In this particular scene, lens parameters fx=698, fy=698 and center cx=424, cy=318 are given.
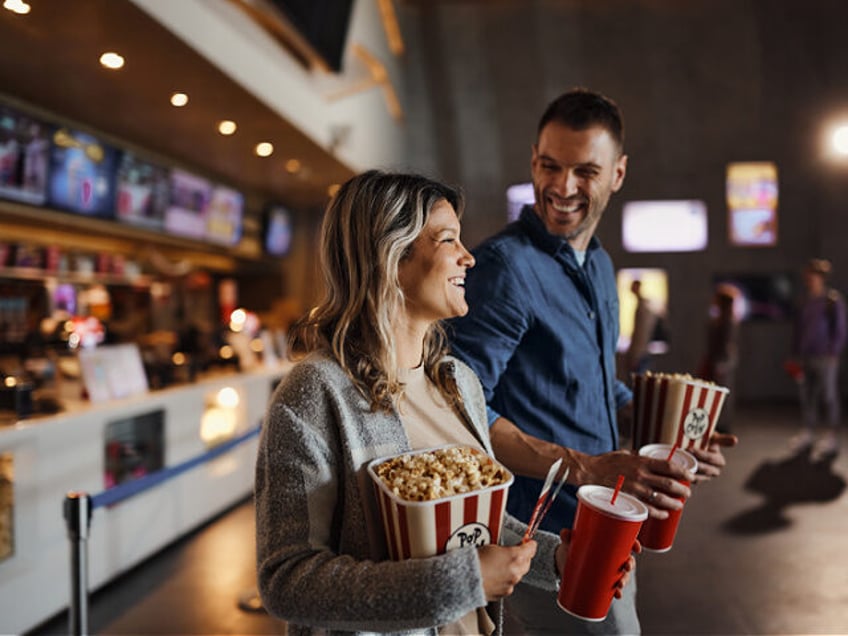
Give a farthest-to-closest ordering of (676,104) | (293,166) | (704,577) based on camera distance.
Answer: (676,104) < (293,166) < (704,577)

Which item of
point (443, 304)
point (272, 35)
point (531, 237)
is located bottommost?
point (443, 304)

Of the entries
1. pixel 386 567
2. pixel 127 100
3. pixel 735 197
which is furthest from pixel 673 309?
pixel 386 567

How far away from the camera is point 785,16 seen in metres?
10.9

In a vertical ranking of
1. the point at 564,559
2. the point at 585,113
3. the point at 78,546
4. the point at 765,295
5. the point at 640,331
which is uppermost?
the point at 585,113

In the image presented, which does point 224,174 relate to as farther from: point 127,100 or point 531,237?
point 531,237

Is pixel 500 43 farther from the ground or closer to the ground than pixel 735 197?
farther from the ground

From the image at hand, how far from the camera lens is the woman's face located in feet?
4.52

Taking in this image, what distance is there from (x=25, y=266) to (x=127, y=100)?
2.24 metres

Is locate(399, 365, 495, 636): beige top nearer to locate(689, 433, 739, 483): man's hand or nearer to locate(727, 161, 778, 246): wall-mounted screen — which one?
locate(689, 433, 739, 483): man's hand

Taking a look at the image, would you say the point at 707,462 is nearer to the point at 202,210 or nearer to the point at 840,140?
the point at 202,210

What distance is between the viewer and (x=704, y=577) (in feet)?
13.7

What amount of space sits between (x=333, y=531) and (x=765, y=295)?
12027 millimetres

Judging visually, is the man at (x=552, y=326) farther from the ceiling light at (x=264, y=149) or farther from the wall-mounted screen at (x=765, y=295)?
the wall-mounted screen at (x=765, y=295)

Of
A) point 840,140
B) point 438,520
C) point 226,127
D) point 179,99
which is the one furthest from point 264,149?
point 840,140
